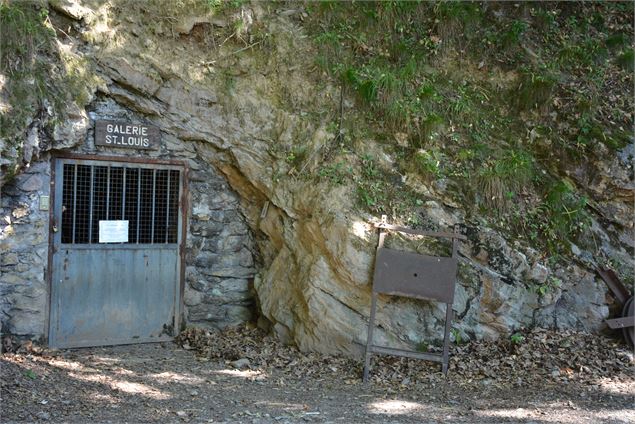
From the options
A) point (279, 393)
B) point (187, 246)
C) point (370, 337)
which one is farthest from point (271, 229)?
point (279, 393)

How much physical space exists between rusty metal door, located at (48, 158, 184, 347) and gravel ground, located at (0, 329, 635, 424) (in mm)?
296

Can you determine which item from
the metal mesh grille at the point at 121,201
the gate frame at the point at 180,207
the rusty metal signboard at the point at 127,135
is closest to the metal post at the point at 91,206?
the metal mesh grille at the point at 121,201

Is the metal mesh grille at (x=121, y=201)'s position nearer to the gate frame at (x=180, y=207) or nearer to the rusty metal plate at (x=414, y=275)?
the gate frame at (x=180, y=207)

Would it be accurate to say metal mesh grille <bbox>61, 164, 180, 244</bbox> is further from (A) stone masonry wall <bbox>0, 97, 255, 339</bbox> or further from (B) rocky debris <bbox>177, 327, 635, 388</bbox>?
(B) rocky debris <bbox>177, 327, 635, 388</bbox>

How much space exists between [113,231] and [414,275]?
331cm

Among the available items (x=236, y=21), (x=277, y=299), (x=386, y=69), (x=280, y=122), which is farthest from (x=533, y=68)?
(x=277, y=299)

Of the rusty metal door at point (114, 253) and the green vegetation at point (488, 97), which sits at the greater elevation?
the green vegetation at point (488, 97)

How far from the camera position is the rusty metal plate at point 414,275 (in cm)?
561

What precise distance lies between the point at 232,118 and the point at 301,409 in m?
3.41

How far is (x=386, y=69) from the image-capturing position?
689 centimetres

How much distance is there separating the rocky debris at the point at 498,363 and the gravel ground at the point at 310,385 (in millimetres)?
11

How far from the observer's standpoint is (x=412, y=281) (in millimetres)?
5641

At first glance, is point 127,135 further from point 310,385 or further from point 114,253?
point 310,385

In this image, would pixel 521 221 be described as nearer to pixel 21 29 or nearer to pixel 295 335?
pixel 295 335
